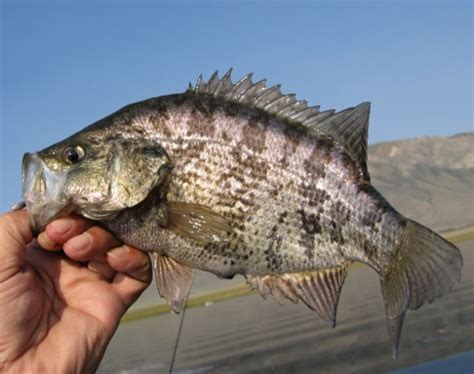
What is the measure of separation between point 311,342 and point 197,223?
10993 millimetres

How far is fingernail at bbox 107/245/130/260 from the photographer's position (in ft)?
14.3

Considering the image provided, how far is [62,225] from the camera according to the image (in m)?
4.05

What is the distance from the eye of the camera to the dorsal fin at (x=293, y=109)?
4223 mm

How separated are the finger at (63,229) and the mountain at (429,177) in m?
57.9

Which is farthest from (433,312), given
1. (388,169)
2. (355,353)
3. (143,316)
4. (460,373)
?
(388,169)

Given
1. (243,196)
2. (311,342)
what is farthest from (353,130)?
(311,342)

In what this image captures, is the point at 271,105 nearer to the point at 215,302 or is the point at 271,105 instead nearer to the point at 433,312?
the point at 433,312

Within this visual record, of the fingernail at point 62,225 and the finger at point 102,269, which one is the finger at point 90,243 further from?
the finger at point 102,269

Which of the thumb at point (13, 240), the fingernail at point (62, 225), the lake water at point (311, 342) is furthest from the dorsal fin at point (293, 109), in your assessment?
the lake water at point (311, 342)

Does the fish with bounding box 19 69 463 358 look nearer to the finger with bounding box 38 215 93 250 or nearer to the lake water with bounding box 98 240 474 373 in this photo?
the finger with bounding box 38 215 93 250

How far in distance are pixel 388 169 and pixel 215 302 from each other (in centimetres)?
5284

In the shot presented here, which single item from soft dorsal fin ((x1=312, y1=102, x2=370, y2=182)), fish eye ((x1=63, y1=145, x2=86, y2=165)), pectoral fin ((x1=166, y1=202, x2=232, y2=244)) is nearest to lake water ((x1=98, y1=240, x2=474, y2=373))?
soft dorsal fin ((x1=312, y1=102, x2=370, y2=182))

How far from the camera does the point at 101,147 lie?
4105 mm

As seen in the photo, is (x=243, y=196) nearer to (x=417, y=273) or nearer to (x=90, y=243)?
(x=90, y=243)
